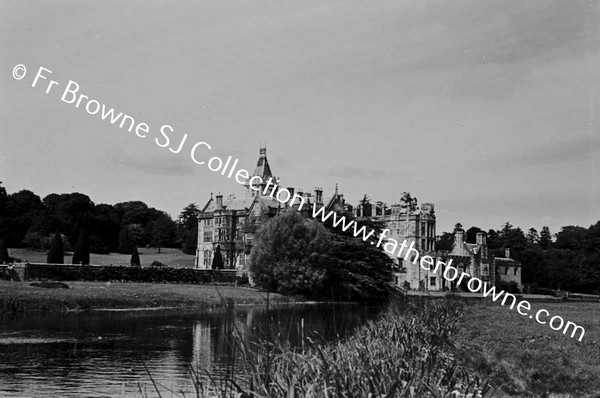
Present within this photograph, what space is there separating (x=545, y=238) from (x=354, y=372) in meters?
108

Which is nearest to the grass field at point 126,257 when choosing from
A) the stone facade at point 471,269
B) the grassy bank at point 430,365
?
the stone facade at point 471,269

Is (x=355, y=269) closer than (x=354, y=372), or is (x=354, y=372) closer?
(x=354, y=372)

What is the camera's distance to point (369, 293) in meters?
56.0

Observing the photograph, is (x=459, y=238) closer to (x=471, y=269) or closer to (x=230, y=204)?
(x=471, y=269)

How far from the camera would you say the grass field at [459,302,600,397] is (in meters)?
9.55

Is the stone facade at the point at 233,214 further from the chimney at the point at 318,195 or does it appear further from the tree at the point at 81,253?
the tree at the point at 81,253

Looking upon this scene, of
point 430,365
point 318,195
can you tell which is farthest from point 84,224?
point 430,365

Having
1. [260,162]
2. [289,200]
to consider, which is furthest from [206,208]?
[289,200]

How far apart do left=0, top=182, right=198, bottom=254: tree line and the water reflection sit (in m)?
50.7

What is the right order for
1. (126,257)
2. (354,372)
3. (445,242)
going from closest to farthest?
(354,372), (126,257), (445,242)

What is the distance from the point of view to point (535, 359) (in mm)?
10750

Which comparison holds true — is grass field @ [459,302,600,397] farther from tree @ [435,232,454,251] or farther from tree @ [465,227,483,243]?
tree @ [465,227,483,243]

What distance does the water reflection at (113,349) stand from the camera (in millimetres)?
12617

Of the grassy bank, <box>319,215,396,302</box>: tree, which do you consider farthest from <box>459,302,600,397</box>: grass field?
<box>319,215,396,302</box>: tree
